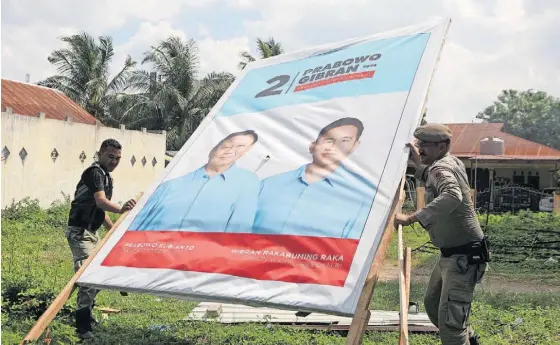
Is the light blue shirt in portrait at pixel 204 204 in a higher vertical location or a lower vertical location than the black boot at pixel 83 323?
higher

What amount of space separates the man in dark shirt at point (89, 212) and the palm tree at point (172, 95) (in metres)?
23.8

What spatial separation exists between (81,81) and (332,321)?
26.0m

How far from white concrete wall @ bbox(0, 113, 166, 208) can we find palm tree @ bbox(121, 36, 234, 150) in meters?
8.79

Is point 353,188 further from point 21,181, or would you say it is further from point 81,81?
point 81,81

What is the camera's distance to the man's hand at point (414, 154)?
3998mm

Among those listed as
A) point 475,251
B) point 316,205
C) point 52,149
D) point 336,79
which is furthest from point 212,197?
point 52,149

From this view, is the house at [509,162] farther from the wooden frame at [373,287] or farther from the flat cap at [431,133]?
the wooden frame at [373,287]

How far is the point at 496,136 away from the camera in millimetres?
30312

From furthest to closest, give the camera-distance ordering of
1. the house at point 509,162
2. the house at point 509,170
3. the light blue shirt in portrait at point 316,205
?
1. the house at point 509,162
2. the house at point 509,170
3. the light blue shirt in portrait at point 316,205

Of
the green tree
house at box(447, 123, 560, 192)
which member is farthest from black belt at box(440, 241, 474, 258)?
the green tree

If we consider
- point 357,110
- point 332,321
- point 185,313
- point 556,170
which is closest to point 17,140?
point 185,313

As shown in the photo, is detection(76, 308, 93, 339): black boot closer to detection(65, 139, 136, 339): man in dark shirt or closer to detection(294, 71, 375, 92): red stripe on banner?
detection(65, 139, 136, 339): man in dark shirt

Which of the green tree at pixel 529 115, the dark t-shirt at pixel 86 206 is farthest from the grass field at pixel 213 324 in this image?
the green tree at pixel 529 115

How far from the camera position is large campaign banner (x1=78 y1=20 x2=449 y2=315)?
12.4 ft
